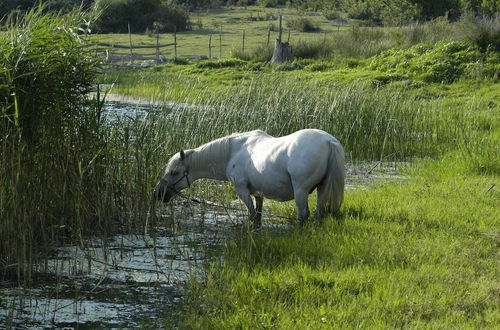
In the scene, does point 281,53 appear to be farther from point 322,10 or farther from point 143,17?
point 322,10

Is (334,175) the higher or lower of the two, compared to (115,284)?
higher

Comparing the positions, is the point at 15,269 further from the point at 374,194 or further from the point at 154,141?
the point at 374,194

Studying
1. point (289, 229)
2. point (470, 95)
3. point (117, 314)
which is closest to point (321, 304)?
point (117, 314)

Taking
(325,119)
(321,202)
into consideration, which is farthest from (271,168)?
(325,119)

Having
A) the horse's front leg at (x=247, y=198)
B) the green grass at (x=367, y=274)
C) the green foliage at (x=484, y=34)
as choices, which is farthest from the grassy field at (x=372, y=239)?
the green foliage at (x=484, y=34)

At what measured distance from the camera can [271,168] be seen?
8031mm

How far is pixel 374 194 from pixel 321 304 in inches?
163

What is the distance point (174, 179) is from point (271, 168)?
1341mm

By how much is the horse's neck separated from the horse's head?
9 centimetres

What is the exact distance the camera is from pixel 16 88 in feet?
24.0

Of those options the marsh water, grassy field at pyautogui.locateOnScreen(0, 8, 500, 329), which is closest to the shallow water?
the marsh water

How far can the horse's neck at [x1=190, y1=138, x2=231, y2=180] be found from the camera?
28.4ft

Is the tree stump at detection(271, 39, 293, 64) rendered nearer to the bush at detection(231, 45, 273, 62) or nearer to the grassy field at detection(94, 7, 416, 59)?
the bush at detection(231, 45, 273, 62)

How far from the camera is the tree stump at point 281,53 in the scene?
28.8m
